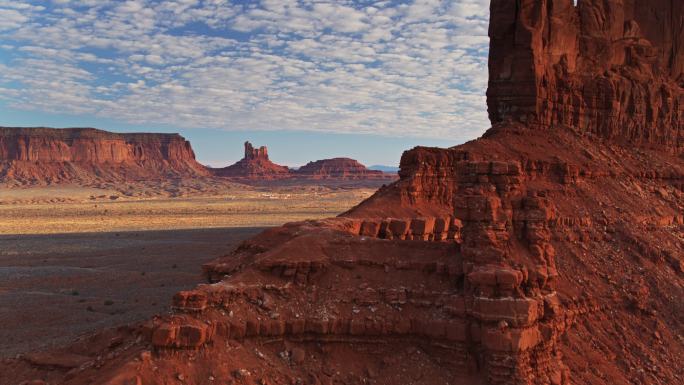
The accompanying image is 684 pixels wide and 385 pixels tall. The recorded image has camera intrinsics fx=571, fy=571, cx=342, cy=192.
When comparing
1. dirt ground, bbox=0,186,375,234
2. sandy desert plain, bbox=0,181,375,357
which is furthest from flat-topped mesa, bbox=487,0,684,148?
dirt ground, bbox=0,186,375,234

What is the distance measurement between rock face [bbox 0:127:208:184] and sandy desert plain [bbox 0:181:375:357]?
3918 centimetres

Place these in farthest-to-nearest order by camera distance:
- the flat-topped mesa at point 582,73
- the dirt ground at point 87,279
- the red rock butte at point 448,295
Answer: the flat-topped mesa at point 582,73 → the dirt ground at point 87,279 → the red rock butte at point 448,295

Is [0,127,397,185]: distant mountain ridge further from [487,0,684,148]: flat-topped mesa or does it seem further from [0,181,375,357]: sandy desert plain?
[487,0,684,148]: flat-topped mesa

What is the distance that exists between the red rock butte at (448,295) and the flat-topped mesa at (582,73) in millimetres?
3890

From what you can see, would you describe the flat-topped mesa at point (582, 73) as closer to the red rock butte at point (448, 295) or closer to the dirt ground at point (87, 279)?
the red rock butte at point (448, 295)

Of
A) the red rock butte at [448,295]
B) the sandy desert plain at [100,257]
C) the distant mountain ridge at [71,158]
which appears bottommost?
the sandy desert plain at [100,257]

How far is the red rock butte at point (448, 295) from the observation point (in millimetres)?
12188

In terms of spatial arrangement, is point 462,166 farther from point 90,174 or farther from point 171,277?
point 90,174

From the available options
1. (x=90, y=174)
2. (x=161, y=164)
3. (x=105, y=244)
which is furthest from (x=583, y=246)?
(x=161, y=164)

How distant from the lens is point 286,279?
13984mm

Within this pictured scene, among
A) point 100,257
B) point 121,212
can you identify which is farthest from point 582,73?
point 121,212

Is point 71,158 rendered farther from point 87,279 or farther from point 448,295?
point 448,295

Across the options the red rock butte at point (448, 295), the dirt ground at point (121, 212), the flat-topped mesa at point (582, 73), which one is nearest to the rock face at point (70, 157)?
the dirt ground at point (121, 212)

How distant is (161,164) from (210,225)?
12294 centimetres
